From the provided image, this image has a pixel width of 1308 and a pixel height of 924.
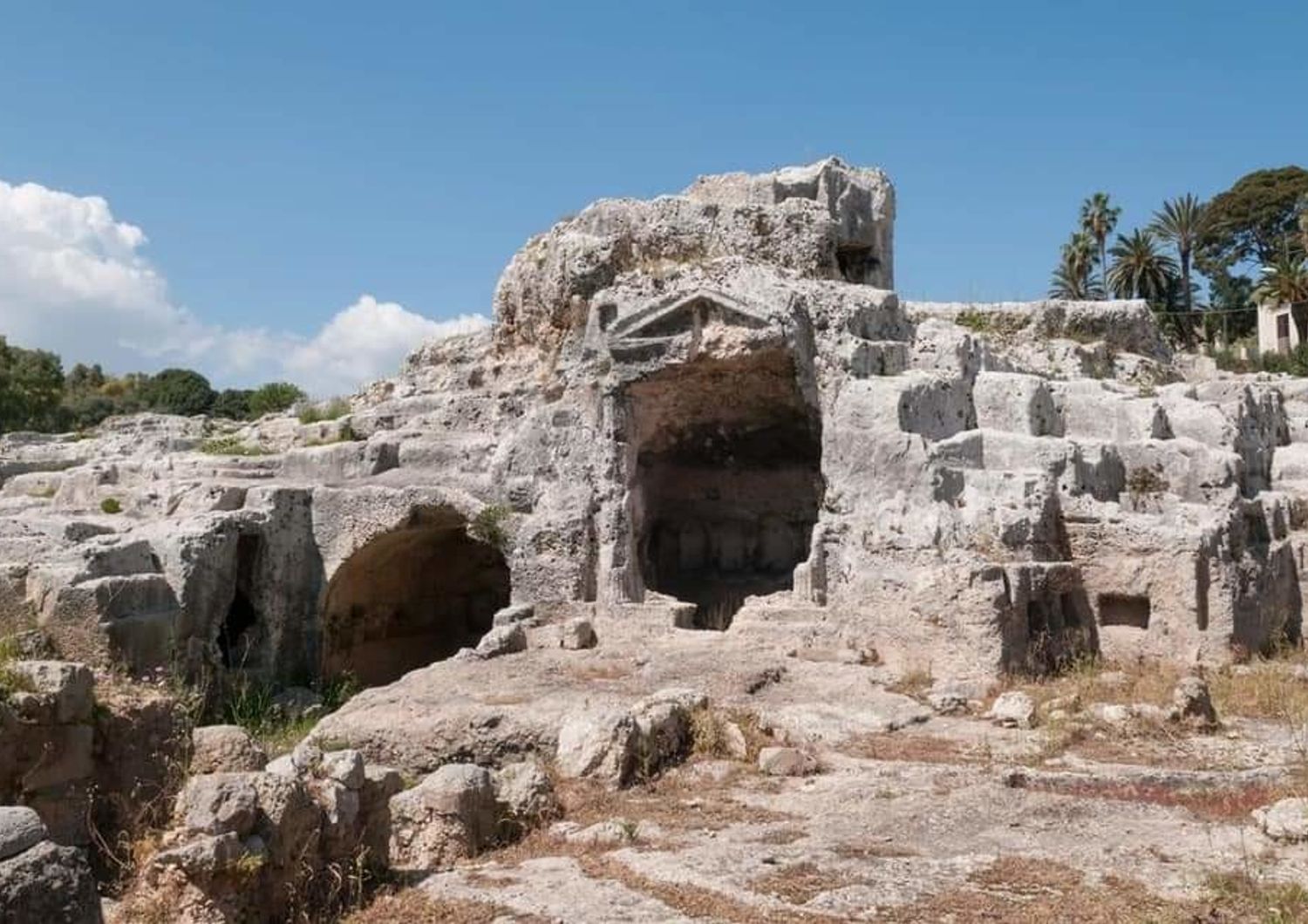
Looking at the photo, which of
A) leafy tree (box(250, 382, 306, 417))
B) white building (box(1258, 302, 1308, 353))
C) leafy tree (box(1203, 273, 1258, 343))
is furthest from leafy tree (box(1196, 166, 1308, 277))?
leafy tree (box(250, 382, 306, 417))

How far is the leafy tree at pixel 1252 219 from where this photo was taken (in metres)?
49.6

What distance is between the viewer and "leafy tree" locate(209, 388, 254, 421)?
55312 mm

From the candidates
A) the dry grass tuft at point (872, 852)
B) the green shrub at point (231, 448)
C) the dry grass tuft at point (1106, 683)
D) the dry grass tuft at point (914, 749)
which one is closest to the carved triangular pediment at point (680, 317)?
the dry grass tuft at point (1106, 683)

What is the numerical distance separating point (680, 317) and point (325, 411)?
667 cm

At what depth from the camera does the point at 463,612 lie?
17.5m

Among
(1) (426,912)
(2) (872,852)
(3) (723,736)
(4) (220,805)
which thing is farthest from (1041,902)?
(4) (220,805)

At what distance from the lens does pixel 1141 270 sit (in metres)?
45.6

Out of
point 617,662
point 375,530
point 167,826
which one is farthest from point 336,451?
point 167,826

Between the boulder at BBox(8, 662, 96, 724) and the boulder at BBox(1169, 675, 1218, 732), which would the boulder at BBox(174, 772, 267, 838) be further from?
the boulder at BBox(1169, 675, 1218, 732)

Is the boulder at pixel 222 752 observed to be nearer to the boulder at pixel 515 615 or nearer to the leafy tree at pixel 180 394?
the boulder at pixel 515 615

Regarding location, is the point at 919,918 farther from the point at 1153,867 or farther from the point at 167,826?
the point at 167,826

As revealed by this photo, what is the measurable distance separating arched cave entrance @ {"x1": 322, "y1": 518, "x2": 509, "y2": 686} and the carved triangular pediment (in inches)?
119

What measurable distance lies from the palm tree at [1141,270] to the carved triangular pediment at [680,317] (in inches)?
1421

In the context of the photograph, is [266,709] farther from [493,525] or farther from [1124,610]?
[1124,610]
